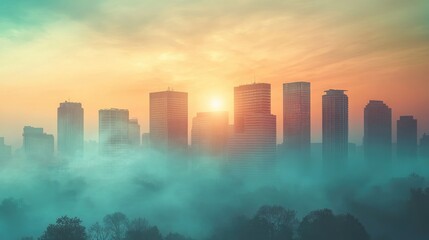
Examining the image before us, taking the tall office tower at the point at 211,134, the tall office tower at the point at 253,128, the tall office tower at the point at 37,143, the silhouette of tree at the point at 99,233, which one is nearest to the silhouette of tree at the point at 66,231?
the silhouette of tree at the point at 99,233

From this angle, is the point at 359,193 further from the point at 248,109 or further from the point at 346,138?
the point at 346,138

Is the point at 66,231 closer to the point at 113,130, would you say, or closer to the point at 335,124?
the point at 113,130

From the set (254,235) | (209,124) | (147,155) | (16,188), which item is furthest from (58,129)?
(254,235)

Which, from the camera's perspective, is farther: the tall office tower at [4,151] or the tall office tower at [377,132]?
the tall office tower at [377,132]

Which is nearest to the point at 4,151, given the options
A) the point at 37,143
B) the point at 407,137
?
the point at 37,143

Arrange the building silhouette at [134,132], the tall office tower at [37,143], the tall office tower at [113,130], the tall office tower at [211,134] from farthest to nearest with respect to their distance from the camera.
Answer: the building silhouette at [134,132]
the tall office tower at [113,130]
the tall office tower at [37,143]
the tall office tower at [211,134]

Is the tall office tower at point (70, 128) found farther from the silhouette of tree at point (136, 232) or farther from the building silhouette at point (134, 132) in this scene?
the silhouette of tree at point (136, 232)
